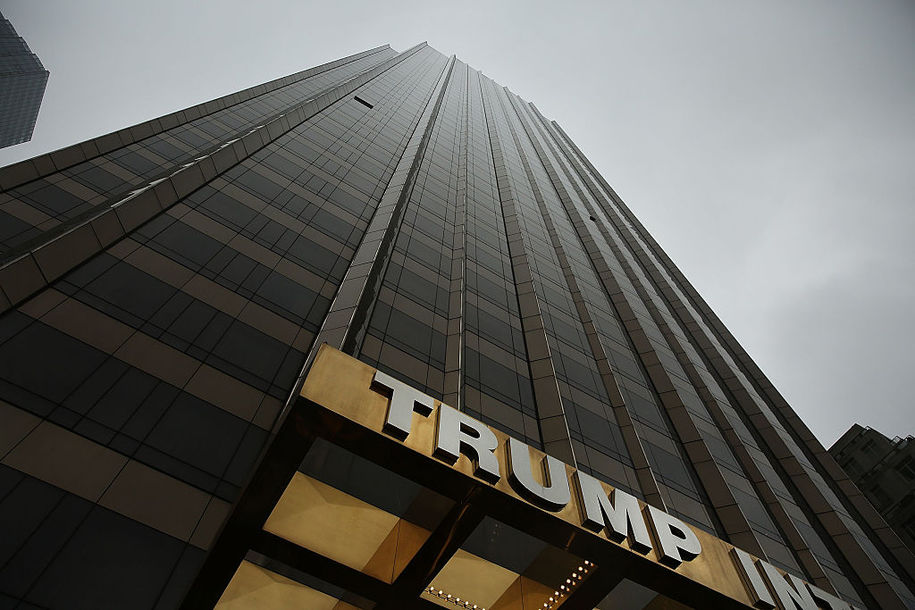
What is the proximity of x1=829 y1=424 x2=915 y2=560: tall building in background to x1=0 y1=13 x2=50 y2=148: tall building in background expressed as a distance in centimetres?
25325

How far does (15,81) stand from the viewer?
18075 cm

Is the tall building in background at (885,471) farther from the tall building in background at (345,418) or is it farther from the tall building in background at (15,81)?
the tall building in background at (15,81)

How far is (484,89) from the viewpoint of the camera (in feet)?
352

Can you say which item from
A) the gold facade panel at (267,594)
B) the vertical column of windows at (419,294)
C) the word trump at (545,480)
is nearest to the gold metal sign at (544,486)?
the word trump at (545,480)

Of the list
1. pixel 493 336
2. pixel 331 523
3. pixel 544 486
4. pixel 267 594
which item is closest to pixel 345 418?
pixel 331 523

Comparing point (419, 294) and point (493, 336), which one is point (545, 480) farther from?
point (419, 294)

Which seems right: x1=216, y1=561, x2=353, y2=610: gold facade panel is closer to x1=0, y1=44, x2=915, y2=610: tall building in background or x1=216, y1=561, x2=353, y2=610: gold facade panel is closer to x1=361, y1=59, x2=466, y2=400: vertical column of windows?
x1=0, y1=44, x2=915, y2=610: tall building in background

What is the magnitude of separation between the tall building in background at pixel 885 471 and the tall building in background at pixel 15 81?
253m

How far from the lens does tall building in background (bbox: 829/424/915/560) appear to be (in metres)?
48.8

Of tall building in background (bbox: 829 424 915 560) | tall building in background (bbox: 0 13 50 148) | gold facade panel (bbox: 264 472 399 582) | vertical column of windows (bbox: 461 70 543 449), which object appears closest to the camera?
gold facade panel (bbox: 264 472 399 582)

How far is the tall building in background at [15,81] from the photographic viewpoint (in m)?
176

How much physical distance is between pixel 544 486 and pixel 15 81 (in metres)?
249

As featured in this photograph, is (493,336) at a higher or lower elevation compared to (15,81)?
higher

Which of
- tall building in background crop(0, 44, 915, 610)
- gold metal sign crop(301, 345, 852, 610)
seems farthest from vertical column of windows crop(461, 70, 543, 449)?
gold metal sign crop(301, 345, 852, 610)
